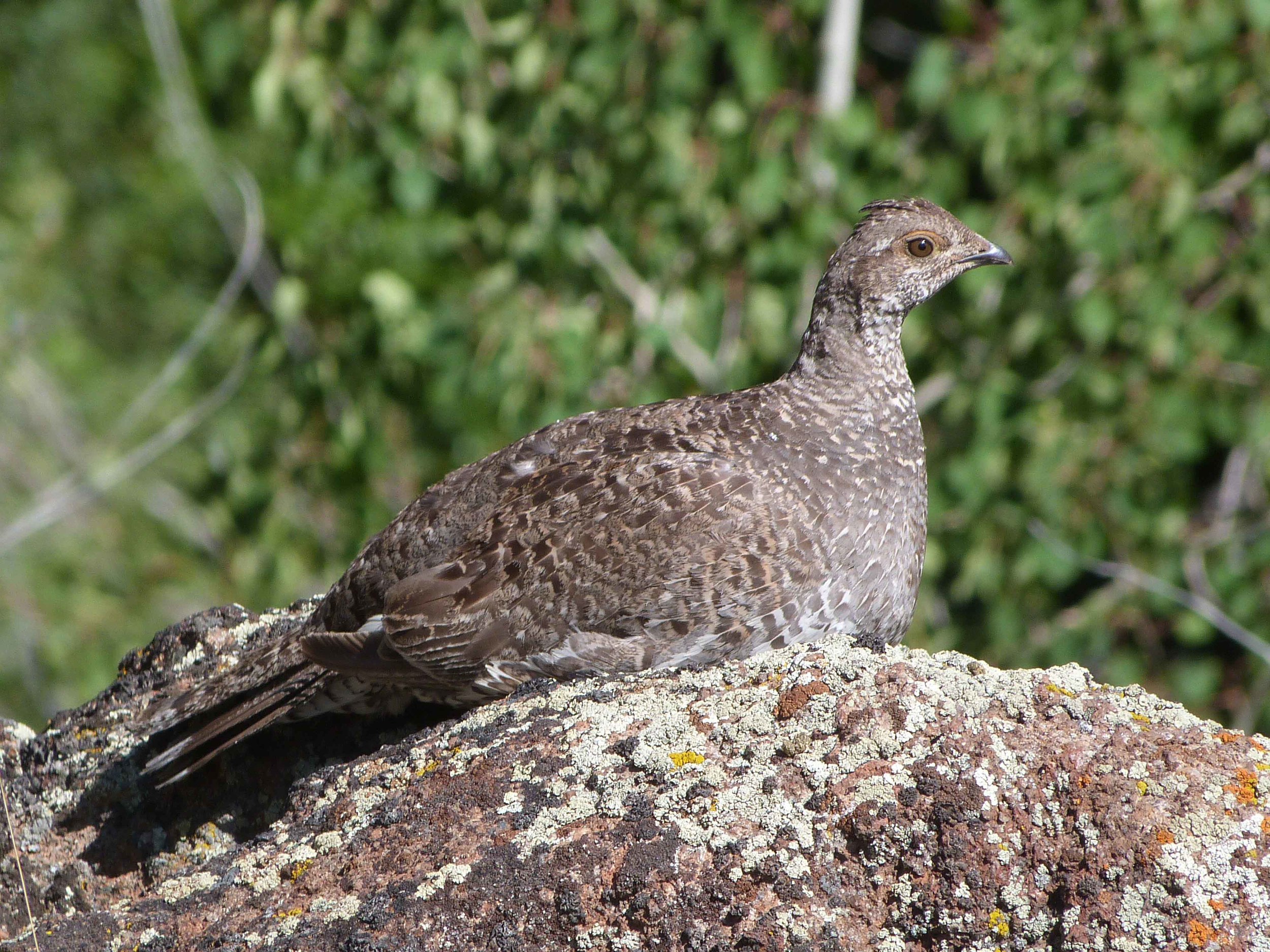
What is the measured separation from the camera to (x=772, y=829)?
2.32 m

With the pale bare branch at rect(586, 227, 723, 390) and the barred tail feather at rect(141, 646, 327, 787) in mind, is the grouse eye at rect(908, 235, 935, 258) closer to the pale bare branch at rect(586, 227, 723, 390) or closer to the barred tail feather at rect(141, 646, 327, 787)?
the barred tail feather at rect(141, 646, 327, 787)

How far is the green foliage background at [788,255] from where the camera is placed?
6.10 metres

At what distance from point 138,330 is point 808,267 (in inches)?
176

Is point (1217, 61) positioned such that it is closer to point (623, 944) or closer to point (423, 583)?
point (423, 583)

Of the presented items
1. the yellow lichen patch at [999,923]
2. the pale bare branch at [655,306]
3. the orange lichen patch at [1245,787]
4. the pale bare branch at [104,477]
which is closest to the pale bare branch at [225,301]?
the pale bare branch at [104,477]

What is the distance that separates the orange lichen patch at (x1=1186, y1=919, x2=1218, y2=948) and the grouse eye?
2.11 m

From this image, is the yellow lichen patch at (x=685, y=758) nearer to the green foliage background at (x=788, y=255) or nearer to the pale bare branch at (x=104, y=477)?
the pale bare branch at (x=104, y=477)

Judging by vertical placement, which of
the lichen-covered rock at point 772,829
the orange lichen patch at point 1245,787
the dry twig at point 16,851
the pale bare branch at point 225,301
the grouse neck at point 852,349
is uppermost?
the pale bare branch at point 225,301

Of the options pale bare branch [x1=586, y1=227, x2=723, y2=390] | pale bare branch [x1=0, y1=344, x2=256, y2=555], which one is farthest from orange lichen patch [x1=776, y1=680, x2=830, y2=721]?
pale bare branch [x1=586, y1=227, x2=723, y2=390]

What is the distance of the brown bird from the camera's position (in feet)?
10.2

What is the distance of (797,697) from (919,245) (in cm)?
159

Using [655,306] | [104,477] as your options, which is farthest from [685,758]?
Answer: [104,477]

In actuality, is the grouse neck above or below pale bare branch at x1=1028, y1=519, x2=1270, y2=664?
above

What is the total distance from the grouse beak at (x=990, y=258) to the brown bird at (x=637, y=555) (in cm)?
19
